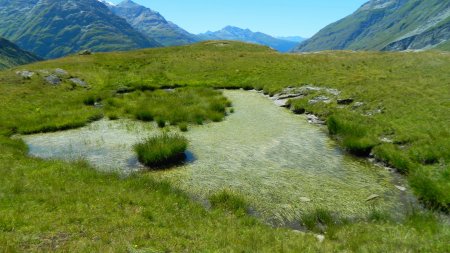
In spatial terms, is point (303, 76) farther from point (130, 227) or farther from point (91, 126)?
point (130, 227)

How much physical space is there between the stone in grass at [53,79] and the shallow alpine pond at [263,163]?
18.5 meters

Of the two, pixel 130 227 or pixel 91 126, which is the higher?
pixel 130 227

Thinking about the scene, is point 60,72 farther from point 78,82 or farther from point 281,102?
point 281,102

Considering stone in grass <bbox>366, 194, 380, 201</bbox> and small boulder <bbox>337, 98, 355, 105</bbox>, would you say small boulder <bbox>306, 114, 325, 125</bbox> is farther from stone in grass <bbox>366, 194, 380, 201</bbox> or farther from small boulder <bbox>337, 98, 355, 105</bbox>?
stone in grass <bbox>366, 194, 380, 201</bbox>

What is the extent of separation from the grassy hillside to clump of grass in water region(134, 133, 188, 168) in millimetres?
3454

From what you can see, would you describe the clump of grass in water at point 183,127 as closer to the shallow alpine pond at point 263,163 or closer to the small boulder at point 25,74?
the shallow alpine pond at point 263,163

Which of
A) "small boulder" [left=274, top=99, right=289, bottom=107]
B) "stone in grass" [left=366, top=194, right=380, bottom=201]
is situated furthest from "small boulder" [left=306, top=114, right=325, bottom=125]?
"stone in grass" [left=366, top=194, right=380, bottom=201]

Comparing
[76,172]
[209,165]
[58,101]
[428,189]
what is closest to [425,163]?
[428,189]

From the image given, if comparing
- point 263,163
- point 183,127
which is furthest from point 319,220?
point 183,127

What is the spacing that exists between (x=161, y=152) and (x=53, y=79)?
34932 millimetres

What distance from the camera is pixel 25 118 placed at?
3550cm

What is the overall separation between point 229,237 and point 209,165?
10.3 meters

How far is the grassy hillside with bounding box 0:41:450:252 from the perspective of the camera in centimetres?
1269

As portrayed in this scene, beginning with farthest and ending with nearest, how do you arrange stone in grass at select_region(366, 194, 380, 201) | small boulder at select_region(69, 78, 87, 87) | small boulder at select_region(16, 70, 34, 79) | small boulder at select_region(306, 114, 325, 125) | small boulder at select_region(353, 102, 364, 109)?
small boulder at select_region(69, 78, 87, 87) → small boulder at select_region(16, 70, 34, 79) → small boulder at select_region(353, 102, 364, 109) → small boulder at select_region(306, 114, 325, 125) → stone in grass at select_region(366, 194, 380, 201)
